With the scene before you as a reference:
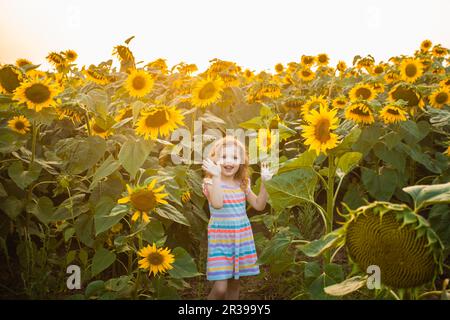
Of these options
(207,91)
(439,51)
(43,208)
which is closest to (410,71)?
(207,91)

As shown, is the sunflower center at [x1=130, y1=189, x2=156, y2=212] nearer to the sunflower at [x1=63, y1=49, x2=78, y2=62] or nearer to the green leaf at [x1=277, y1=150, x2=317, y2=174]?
the green leaf at [x1=277, y1=150, x2=317, y2=174]

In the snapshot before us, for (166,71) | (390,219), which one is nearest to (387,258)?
(390,219)

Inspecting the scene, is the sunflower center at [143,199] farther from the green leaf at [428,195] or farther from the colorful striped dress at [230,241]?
the green leaf at [428,195]

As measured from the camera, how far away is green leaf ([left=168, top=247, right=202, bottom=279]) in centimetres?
200

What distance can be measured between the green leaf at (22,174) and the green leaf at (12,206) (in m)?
0.18

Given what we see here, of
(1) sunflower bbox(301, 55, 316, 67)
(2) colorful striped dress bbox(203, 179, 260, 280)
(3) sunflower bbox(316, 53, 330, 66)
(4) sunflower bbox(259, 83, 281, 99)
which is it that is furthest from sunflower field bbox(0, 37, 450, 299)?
(3) sunflower bbox(316, 53, 330, 66)

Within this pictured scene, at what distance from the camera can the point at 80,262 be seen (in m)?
2.46

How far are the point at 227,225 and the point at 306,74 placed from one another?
12.1 feet

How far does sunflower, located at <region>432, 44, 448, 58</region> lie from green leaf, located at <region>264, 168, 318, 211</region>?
19.5ft

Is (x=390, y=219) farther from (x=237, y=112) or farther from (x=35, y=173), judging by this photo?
(x=237, y=112)

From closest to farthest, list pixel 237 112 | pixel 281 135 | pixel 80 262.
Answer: pixel 281 135 → pixel 80 262 → pixel 237 112

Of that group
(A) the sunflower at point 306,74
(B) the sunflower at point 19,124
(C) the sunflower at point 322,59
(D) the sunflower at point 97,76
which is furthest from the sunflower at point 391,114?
(C) the sunflower at point 322,59
